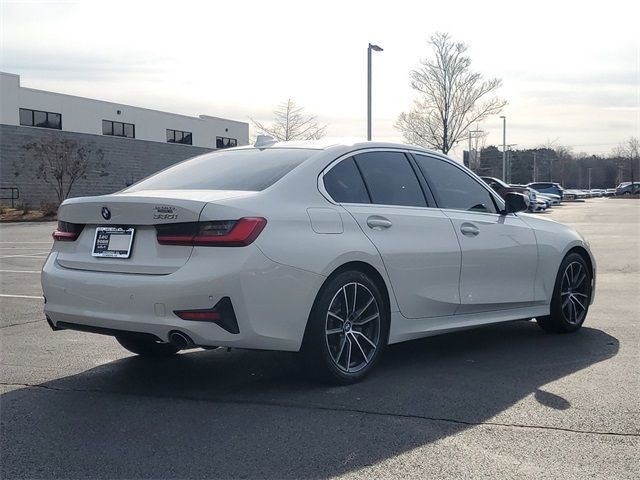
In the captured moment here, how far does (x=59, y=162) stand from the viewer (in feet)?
134

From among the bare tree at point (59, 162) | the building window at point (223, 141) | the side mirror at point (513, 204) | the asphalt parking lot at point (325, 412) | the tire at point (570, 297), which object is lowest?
the asphalt parking lot at point (325, 412)

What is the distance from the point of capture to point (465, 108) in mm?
42000

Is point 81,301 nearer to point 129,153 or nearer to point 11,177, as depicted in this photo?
point 11,177

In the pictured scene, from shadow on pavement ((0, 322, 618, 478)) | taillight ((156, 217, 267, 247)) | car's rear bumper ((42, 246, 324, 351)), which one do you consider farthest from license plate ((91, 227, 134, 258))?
shadow on pavement ((0, 322, 618, 478))

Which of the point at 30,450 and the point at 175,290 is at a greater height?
the point at 175,290

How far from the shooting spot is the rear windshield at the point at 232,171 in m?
5.04

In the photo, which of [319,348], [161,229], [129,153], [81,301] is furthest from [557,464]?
[129,153]

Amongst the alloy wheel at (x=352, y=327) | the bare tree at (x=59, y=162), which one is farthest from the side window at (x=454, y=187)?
the bare tree at (x=59, y=162)

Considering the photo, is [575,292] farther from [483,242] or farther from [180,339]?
[180,339]

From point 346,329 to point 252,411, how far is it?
883mm

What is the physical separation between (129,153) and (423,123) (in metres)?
19.6

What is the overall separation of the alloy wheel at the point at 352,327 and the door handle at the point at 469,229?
119cm

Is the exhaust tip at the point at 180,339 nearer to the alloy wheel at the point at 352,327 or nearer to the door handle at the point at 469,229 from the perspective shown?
the alloy wheel at the point at 352,327

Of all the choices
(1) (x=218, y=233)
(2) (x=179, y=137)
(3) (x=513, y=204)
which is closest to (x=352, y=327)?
(1) (x=218, y=233)
